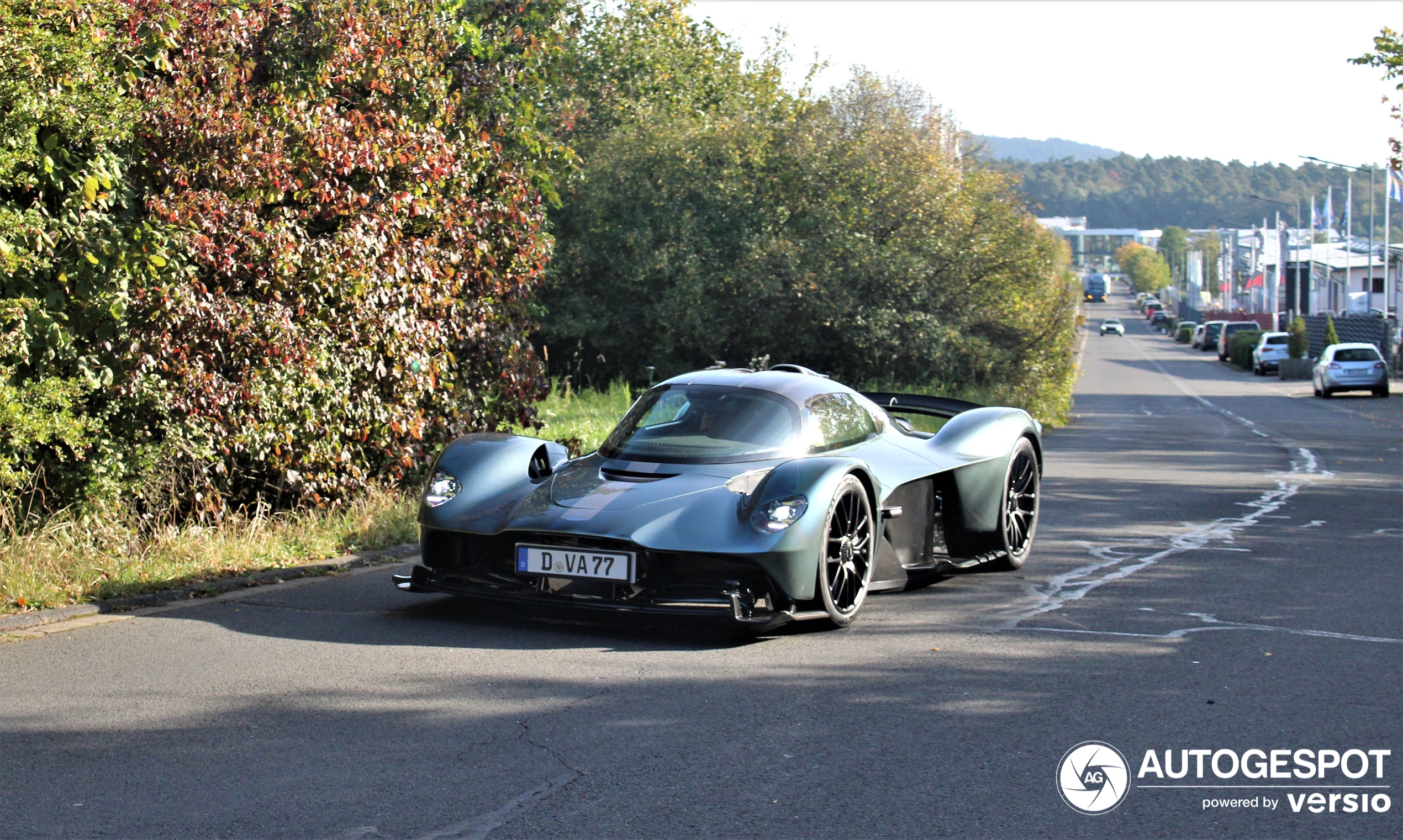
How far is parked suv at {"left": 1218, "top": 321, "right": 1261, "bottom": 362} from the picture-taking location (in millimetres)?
64494

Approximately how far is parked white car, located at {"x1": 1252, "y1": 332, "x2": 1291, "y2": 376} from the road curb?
48.8 m

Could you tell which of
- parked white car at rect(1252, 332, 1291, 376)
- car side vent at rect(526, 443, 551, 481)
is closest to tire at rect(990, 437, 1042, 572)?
car side vent at rect(526, 443, 551, 481)

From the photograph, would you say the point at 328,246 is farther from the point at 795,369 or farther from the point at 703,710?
the point at 703,710

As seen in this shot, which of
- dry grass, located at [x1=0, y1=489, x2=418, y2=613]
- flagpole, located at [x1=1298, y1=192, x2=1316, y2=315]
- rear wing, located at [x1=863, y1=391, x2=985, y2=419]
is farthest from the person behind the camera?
flagpole, located at [x1=1298, y1=192, x2=1316, y2=315]

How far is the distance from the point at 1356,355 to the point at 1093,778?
118ft

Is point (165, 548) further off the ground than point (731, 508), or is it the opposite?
point (731, 508)

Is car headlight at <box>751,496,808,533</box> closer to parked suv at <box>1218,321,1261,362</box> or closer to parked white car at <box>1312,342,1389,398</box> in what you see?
parked white car at <box>1312,342,1389,398</box>

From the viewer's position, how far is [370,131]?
989 cm

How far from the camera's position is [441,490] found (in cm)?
738

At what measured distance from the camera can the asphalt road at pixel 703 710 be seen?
4.17m

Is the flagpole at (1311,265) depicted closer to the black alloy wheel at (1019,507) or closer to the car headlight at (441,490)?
the black alloy wheel at (1019,507)

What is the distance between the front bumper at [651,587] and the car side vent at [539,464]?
0.82 metres

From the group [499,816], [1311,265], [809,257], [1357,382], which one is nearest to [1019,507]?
[499,816]

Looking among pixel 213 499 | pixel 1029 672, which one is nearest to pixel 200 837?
pixel 1029 672
